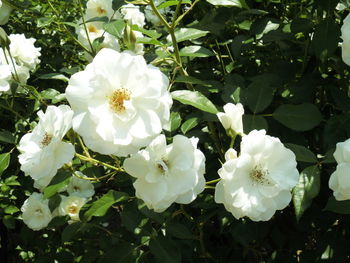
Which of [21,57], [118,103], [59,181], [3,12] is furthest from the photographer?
[21,57]

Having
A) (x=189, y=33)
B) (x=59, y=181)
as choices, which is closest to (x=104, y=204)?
(x=59, y=181)

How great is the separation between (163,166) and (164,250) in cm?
34

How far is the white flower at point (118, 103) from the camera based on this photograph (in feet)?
3.01

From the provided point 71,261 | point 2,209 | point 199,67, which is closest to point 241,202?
point 199,67

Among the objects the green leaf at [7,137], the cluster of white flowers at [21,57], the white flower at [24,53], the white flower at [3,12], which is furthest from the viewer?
the white flower at [24,53]

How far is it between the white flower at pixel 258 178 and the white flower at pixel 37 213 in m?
0.95

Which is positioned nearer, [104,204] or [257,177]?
[257,177]

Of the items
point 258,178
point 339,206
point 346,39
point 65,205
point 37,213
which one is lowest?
point 37,213

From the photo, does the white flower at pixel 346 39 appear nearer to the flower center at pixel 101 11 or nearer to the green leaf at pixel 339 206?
the green leaf at pixel 339 206

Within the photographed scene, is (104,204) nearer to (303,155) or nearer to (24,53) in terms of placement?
(303,155)

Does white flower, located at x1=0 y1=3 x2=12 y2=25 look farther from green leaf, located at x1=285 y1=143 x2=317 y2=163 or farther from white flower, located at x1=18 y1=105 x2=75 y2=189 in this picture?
green leaf, located at x1=285 y1=143 x2=317 y2=163

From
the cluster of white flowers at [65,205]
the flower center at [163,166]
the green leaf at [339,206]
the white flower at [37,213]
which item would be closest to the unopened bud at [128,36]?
the flower center at [163,166]

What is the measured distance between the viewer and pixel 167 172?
41.4 inches

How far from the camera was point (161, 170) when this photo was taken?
1.06 m
